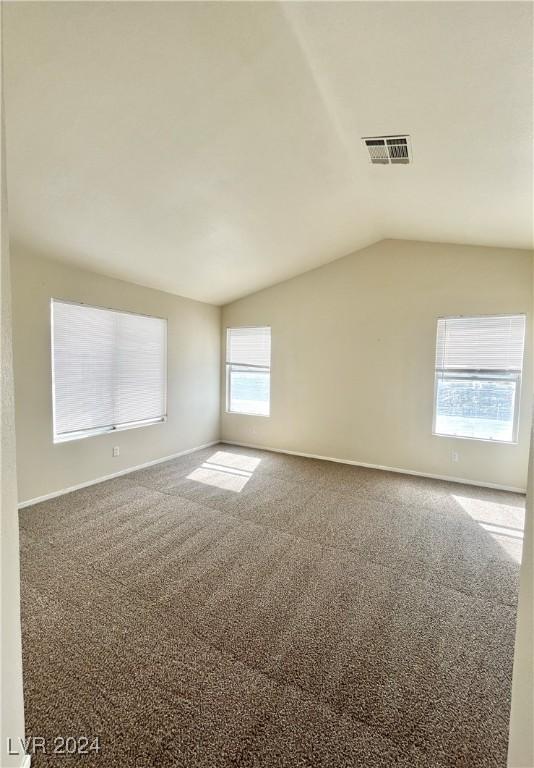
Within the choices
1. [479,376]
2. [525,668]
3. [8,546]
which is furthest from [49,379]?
[479,376]

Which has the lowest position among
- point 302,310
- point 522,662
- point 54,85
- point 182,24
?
point 522,662

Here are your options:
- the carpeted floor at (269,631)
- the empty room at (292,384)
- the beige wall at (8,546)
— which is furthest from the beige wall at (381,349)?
the beige wall at (8,546)

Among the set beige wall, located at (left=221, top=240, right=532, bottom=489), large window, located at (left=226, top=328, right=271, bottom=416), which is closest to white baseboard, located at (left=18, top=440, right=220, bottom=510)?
large window, located at (left=226, top=328, right=271, bottom=416)

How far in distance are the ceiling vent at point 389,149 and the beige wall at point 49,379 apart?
313 centimetres

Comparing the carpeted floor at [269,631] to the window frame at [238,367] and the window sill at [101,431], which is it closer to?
the window sill at [101,431]

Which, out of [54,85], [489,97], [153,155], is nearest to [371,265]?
[489,97]

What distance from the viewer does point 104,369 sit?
3994mm

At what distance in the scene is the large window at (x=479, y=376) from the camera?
152 inches

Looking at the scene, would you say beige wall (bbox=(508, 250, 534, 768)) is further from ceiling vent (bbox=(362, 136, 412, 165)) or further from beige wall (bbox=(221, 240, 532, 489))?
beige wall (bbox=(221, 240, 532, 489))

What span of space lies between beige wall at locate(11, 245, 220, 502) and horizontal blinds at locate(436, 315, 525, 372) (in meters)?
3.62

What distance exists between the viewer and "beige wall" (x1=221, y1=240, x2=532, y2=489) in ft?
12.8

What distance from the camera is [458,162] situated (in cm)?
233

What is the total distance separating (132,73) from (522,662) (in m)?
2.95

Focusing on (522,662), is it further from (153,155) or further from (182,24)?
(153,155)
